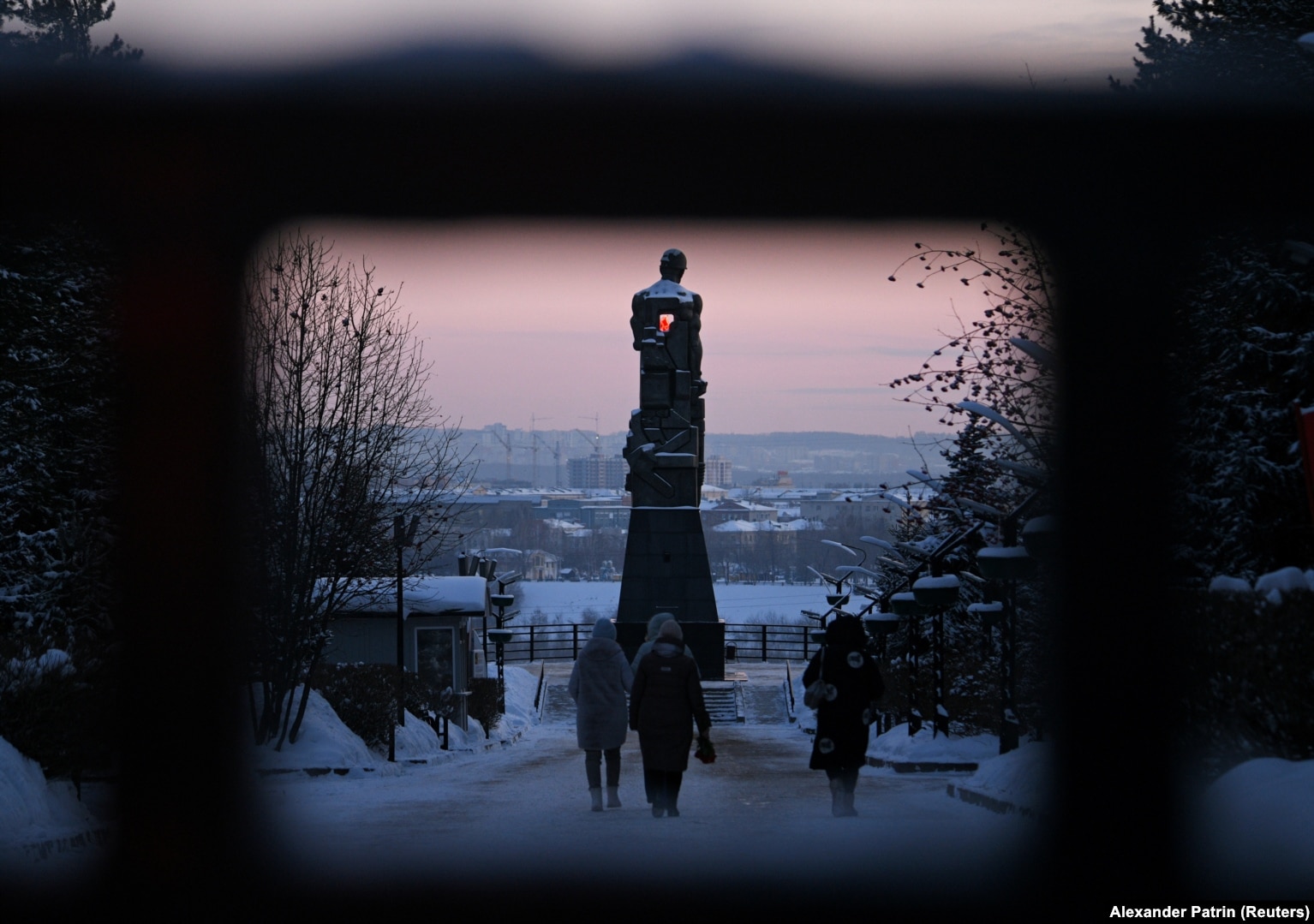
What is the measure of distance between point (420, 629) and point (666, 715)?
54.0 feet

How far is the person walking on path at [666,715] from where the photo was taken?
34.1ft

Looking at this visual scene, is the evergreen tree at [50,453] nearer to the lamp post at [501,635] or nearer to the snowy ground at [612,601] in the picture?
the lamp post at [501,635]

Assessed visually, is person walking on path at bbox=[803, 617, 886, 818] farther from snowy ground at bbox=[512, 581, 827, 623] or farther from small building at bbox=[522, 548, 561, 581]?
small building at bbox=[522, 548, 561, 581]

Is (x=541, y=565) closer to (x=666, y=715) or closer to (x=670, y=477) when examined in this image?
(x=670, y=477)

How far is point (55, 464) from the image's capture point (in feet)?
65.7

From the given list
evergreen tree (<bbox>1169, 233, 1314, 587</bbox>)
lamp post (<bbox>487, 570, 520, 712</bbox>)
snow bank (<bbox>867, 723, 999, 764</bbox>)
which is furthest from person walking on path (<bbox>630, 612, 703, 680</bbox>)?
lamp post (<bbox>487, 570, 520, 712</bbox>)

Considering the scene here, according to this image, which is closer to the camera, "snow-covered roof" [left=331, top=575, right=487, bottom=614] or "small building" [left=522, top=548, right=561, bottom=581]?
"snow-covered roof" [left=331, top=575, right=487, bottom=614]

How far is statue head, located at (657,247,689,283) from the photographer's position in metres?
32.7

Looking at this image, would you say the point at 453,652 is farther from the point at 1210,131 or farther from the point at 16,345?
the point at 1210,131

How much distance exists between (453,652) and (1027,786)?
1745cm

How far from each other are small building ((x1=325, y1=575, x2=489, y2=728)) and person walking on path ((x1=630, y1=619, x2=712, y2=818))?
1423 cm

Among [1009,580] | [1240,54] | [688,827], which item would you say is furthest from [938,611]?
[1240,54]

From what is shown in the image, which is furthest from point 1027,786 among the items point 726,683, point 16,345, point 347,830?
point 726,683

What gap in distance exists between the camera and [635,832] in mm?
8773
